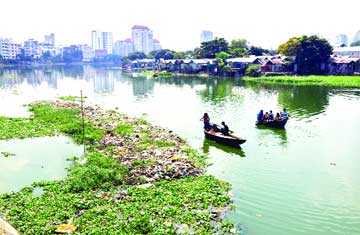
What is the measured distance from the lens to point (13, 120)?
119 feet

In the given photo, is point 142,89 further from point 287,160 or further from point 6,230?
point 6,230

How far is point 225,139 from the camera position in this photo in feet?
88.4

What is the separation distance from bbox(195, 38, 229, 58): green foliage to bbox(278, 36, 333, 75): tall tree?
106 ft

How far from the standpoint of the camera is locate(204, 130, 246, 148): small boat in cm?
2631

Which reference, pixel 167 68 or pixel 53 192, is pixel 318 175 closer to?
pixel 53 192

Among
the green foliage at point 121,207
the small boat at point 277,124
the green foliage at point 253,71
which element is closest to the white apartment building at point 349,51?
the green foliage at point 253,71

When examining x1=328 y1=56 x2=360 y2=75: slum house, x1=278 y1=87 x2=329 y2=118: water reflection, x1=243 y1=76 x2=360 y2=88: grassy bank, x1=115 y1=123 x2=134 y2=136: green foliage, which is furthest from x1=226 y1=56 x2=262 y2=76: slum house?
x1=115 y1=123 x2=134 y2=136: green foliage

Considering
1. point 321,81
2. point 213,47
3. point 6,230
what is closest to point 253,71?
point 321,81

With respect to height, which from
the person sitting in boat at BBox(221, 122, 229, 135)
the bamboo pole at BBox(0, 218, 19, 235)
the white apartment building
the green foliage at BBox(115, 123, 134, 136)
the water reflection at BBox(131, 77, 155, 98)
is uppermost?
the white apartment building

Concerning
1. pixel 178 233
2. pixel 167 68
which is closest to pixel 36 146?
pixel 178 233

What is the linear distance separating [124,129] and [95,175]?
11.8m

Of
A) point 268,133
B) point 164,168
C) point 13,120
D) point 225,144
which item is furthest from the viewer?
point 13,120

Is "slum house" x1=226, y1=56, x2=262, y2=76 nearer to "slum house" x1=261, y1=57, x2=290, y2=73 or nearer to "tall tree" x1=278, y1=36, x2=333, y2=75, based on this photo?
"slum house" x1=261, y1=57, x2=290, y2=73

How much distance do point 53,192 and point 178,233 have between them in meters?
6.73
